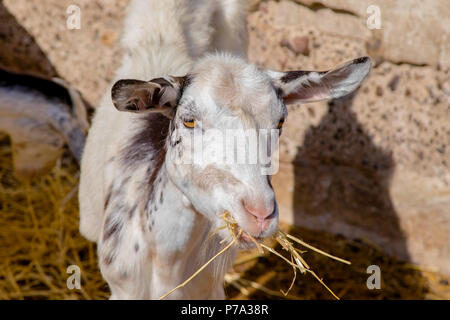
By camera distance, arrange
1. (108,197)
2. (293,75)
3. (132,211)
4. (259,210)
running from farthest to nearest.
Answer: (108,197) → (132,211) → (293,75) → (259,210)

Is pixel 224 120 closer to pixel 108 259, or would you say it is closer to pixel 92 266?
pixel 108 259

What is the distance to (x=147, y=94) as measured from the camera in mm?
1978

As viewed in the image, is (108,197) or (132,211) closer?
(132,211)

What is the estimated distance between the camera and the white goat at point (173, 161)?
1874 millimetres

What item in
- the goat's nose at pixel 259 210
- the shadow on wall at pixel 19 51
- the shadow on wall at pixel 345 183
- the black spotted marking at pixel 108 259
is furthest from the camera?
the shadow on wall at pixel 19 51

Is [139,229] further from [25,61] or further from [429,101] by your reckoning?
[25,61]

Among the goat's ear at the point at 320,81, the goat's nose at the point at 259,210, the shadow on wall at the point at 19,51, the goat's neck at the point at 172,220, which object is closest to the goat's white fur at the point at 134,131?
the goat's neck at the point at 172,220

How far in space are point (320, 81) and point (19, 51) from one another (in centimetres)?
338

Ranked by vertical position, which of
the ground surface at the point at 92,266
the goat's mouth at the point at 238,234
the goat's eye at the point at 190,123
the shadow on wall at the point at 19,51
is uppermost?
the shadow on wall at the point at 19,51

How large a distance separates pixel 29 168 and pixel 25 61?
1.09 m

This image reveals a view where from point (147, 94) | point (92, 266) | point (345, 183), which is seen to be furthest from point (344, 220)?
point (147, 94)

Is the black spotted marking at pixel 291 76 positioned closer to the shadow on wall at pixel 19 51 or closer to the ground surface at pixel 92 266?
the ground surface at pixel 92 266

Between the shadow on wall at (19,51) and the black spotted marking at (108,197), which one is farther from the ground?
the shadow on wall at (19,51)
